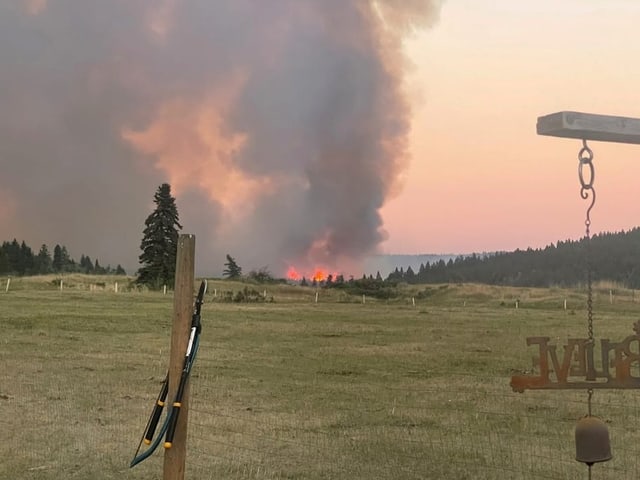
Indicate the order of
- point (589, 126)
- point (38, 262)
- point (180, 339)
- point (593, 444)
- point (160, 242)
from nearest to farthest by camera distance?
1. point (593, 444)
2. point (589, 126)
3. point (180, 339)
4. point (160, 242)
5. point (38, 262)

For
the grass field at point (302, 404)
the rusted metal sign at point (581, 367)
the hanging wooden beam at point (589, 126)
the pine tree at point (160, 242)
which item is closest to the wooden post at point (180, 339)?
the rusted metal sign at point (581, 367)

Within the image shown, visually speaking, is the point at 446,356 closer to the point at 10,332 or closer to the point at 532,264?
the point at 10,332

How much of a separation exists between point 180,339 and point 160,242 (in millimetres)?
48819

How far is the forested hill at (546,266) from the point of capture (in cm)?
7356

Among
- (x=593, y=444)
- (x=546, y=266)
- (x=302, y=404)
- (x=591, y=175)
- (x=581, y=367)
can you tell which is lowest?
(x=302, y=404)

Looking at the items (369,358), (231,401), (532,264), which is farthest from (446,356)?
(532,264)

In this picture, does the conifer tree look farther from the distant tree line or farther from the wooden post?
the wooden post

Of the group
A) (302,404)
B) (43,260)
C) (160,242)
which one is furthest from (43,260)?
(302,404)

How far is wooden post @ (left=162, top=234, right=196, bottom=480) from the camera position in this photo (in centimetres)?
419

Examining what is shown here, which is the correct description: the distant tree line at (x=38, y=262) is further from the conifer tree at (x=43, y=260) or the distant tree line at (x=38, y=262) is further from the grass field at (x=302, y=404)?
the grass field at (x=302, y=404)

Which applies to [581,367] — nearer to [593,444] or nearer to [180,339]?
[593,444]

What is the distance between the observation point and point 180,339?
4.26m

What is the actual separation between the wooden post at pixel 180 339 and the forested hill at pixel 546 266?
6571 cm

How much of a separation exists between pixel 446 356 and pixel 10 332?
12.4 m
